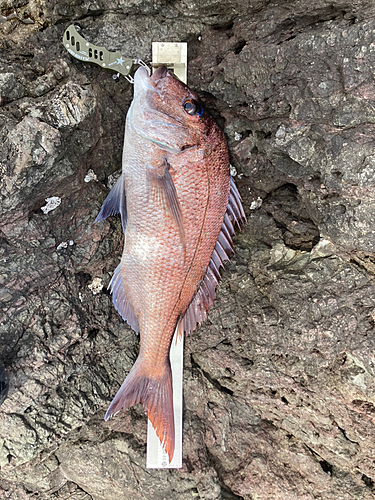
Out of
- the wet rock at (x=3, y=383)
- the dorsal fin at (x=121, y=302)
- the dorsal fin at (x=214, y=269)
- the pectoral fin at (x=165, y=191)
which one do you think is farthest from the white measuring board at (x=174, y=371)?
the wet rock at (x=3, y=383)

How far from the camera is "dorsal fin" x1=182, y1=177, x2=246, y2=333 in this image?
2.08 meters

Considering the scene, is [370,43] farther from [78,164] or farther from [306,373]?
[306,373]

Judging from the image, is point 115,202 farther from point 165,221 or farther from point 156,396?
point 156,396

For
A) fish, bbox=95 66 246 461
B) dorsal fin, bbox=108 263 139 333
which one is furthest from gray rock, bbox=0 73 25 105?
dorsal fin, bbox=108 263 139 333

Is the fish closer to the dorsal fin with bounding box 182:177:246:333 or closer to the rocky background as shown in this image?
the dorsal fin with bounding box 182:177:246:333

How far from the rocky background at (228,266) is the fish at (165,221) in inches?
9.5

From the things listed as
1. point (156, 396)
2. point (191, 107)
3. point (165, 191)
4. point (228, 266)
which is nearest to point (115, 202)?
point (165, 191)

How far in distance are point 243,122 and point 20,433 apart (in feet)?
7.41

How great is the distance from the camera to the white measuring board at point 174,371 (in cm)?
221

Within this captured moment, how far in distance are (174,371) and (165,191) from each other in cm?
125

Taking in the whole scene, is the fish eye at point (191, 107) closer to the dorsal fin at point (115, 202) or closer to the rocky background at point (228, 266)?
the rocky background at point (228, 266)

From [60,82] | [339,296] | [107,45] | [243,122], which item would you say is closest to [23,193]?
[60,82]

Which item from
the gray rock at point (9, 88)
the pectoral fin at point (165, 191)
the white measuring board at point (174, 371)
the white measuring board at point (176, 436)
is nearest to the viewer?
the pectoral fin at point (165, 191)

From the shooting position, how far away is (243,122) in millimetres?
2162
